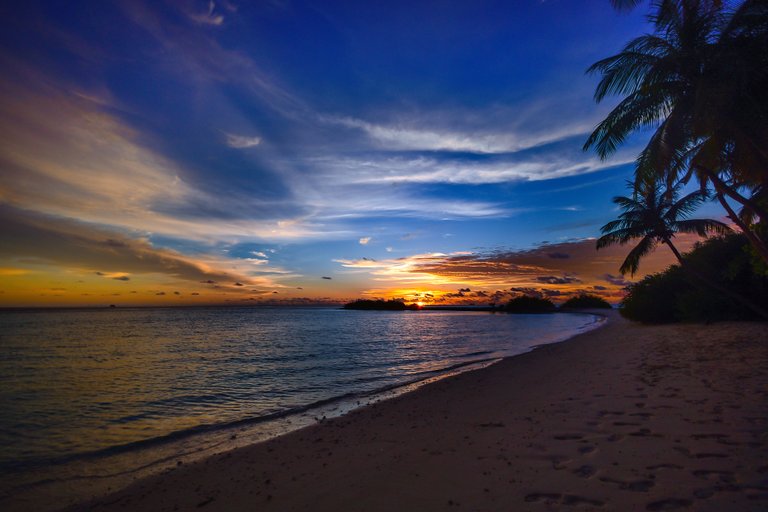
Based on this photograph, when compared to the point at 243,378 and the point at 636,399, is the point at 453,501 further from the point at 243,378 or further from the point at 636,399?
the point at 243,378

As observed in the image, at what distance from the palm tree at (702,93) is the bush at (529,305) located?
15435cm

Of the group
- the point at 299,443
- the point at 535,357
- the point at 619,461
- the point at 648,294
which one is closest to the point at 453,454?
the point at 619,461

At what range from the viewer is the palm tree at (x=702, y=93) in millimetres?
9062

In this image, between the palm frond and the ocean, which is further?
the palm frond

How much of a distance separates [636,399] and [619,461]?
408 cm

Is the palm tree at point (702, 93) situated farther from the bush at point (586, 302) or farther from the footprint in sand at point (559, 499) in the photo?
the bush at point (586, 302)

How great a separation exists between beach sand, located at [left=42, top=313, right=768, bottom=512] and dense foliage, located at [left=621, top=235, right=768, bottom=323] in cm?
1294

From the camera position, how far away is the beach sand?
4367mm

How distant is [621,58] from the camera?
1219 cm

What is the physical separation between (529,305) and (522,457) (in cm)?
16747

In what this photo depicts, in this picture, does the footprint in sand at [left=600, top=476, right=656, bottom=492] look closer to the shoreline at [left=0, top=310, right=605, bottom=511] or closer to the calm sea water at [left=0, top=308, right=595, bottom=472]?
the shoreline at [left=0, top=310, right=605, bottom=511]

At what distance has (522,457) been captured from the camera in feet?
18.4

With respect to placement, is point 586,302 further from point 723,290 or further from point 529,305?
point 723,290

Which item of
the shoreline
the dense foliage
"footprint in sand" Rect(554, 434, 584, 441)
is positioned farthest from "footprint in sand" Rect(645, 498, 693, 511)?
the dense foliage
